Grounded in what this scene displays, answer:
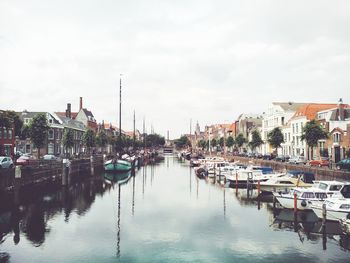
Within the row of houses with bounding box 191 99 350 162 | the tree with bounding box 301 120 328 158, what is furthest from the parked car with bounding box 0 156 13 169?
the row of houses with bounding box 191 99 350 162

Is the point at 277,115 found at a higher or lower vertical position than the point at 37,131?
higher

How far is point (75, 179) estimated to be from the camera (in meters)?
62.9

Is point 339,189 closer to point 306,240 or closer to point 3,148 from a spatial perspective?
point 306,240

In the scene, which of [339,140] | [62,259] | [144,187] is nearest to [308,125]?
[339,140]

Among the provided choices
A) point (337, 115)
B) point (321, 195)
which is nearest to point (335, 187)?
point (321, 195)

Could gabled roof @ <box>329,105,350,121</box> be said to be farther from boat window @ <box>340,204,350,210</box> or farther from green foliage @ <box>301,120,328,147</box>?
boat window @ <box>340,204,350,210</box>


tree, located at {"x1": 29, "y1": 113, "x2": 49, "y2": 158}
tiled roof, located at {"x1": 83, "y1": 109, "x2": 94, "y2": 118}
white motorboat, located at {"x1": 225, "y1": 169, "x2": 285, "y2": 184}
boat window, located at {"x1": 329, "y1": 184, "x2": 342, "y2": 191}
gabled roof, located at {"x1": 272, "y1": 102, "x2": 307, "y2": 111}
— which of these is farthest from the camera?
tiled roof, located at {"x1": 83, "y1": 109, "x2": 94, "y2": 118}

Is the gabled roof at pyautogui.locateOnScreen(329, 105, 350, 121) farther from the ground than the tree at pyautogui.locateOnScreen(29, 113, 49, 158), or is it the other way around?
the gabled roof at pyautogui.locateOnScreen(329, 105, 350, 121)

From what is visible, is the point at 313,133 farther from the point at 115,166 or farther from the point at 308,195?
the point at 115,166

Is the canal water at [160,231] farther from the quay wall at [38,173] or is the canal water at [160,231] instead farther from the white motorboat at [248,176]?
the white motorboat at [248,176]

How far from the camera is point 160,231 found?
92.2ft

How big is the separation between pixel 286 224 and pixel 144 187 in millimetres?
29153

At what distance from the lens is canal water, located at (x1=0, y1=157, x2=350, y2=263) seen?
73.3 feet

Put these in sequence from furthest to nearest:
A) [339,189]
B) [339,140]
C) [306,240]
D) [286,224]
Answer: [339,140] → [339,189] → [286,224] → [306,240]
